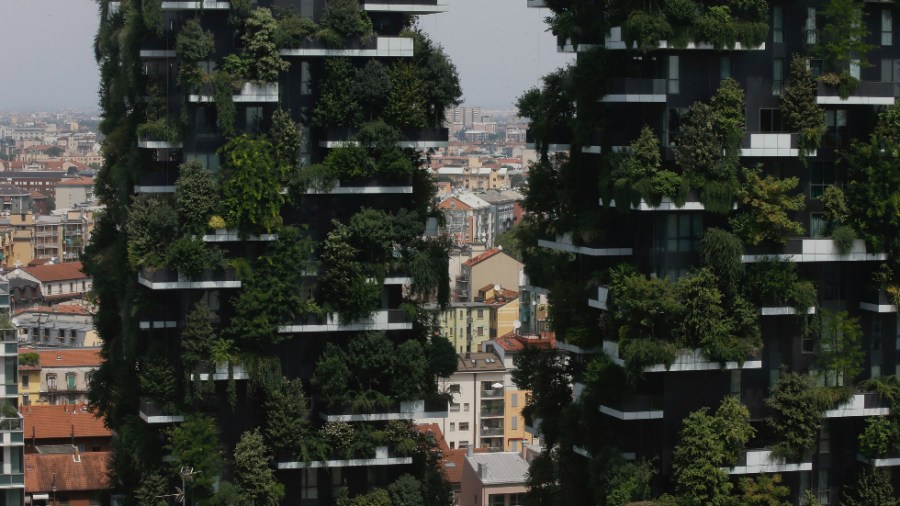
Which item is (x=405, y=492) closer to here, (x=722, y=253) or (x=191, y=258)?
A: (x=191, y=258)

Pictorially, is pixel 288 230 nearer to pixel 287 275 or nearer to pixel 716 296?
pixel 287 275

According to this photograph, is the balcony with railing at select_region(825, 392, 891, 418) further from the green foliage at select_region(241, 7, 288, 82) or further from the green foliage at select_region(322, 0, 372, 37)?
the green foliage at select_region(241, 7, 288, 82)

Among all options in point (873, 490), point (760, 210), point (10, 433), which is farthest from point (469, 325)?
point (760, 210)

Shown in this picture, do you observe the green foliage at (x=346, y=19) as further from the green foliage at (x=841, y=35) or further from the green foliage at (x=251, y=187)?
the green foliage at (x=841, y=35)

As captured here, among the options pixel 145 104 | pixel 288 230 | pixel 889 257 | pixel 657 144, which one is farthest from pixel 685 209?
pixel 145 104

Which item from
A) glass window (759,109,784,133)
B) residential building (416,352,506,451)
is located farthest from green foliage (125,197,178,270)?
residential building (416,352,506,451)
